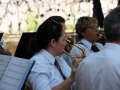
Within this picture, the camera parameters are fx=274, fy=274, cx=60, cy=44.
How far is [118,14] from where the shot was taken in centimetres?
142

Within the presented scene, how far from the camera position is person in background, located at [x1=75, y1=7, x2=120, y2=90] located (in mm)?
1399

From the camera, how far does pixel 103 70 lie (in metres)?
1.43

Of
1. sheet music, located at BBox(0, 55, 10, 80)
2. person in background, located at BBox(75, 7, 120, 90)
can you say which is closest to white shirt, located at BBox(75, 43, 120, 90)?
person in background, located at BBox(75, 7, 120, 90)

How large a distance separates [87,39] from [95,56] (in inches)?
59.8

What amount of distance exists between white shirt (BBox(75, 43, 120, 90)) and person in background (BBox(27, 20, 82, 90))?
0.39 metres

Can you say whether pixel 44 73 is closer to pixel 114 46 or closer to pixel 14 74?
pixel 14 74

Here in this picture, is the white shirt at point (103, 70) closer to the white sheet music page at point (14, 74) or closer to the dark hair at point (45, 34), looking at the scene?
the white sheet music page at point (14, 74)

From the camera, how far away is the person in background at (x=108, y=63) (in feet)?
4.59

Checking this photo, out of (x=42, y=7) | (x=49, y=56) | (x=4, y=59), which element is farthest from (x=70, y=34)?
(x=4, y=59)

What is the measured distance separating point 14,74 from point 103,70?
1.60 feet

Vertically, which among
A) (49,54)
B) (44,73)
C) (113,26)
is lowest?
(44,73)

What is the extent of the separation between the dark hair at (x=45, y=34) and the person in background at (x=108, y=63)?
22.8 inches

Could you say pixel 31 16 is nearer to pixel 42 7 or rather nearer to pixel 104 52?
pixel 42 7

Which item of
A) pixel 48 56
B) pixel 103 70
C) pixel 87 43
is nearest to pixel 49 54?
pixel 48 56
